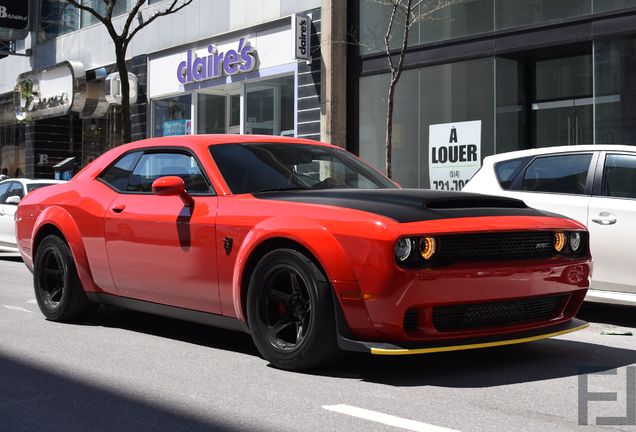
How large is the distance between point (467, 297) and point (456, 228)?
1.24ft

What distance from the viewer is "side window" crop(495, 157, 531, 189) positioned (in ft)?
26.7

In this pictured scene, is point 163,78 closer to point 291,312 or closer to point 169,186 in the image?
point 169,186

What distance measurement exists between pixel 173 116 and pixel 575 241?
19.3 m

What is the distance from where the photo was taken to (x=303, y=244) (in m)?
4.98

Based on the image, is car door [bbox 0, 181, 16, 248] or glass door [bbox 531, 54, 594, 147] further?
car door [bbox 0, 181, 16, 248]

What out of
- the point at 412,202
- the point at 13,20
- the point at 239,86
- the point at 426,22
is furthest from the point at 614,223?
the point at 13,20

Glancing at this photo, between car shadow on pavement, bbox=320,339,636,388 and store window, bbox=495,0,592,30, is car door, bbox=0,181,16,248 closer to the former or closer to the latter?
store window, bbox=495,0,592,30

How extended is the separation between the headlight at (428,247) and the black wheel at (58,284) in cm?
329

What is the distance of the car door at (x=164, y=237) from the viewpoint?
5.72 meters

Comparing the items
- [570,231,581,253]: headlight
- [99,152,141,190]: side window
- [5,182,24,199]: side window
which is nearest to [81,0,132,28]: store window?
[5,182,24,199]: side window

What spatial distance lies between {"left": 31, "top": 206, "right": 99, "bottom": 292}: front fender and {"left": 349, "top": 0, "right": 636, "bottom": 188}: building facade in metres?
9.32

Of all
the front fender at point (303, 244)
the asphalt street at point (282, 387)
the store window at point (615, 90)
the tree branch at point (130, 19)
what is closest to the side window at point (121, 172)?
the asphalt street at point (282, 387)

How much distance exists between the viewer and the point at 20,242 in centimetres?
781

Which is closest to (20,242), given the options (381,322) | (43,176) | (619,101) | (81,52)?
(381,322)
